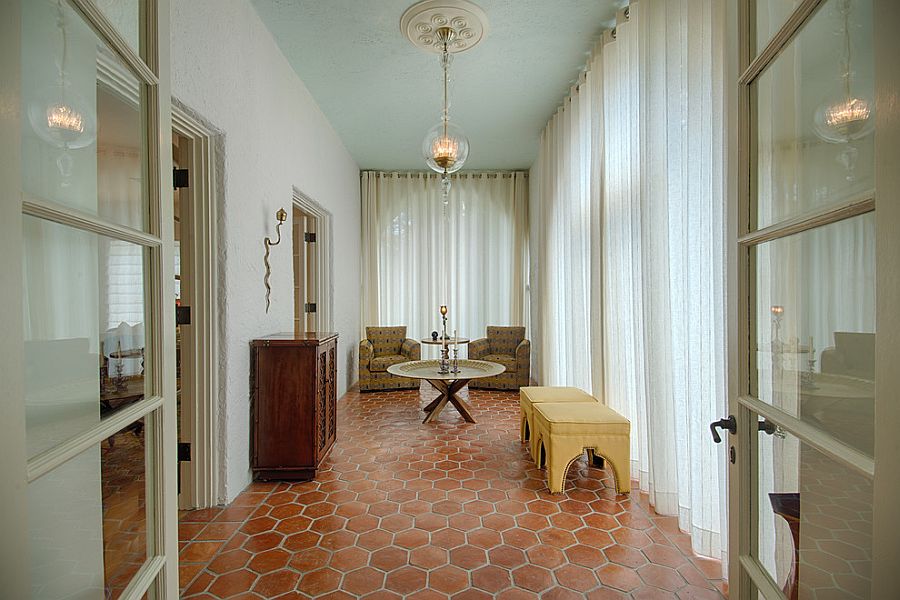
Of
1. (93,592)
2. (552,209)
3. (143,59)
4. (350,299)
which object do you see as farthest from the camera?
(350,299)

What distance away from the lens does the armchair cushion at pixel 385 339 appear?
7012 mm

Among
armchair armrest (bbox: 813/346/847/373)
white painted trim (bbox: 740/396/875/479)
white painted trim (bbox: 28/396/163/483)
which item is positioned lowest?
white painted trim (bbox: 740/396/875/479)

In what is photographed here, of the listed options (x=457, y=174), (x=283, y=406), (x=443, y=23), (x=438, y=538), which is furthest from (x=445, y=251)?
(x=438, y=538)

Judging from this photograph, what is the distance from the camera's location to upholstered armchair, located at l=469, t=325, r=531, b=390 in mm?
6551

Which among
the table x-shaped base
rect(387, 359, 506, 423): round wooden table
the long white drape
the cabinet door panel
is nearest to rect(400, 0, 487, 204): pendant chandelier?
the long white drape

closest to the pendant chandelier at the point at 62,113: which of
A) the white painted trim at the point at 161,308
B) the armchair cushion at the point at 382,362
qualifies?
the white painted trim at the point at 161,308

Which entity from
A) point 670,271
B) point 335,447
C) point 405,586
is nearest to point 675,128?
point 670,271

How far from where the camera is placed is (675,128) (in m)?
2.69

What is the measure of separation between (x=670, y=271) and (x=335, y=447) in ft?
9.87

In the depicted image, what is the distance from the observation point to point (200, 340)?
2912mm

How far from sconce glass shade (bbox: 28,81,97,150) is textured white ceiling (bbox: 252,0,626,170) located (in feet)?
9.19

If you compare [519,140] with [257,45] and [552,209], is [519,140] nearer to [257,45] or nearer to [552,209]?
[552,209]

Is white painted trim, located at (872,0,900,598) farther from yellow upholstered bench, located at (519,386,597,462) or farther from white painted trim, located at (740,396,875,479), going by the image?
yellow upholstered bench, located at (519,386,597,462)

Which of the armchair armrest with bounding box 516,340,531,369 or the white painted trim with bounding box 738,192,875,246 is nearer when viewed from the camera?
the white painted trim with bounding box 738,192,875,246
